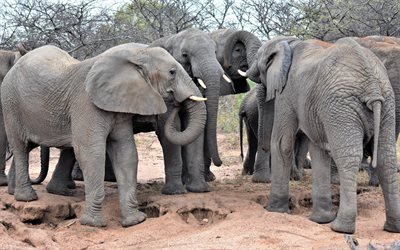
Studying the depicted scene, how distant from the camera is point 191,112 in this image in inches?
246

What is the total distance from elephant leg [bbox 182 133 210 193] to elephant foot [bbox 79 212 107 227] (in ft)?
4.07

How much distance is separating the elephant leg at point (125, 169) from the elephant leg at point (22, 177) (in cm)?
117

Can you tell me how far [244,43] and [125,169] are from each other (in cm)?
315

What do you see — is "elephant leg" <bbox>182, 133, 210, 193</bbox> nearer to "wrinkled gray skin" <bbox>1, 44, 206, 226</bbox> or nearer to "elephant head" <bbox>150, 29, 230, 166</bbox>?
"elephant head" <bbox>150, 29, 230, 166</bbox>

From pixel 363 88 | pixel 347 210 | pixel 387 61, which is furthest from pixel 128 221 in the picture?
pixel 387 61

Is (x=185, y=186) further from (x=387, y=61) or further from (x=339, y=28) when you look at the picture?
(x=339, y=28)

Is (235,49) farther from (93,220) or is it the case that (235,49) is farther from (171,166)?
(93,220)

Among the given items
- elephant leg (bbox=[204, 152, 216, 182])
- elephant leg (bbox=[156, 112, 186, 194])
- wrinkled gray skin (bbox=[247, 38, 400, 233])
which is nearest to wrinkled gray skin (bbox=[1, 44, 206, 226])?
elephant leg (bbox=[156, 112, 186, 194])

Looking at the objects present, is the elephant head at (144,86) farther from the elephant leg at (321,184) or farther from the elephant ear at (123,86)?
the elephant leg at (321,184)

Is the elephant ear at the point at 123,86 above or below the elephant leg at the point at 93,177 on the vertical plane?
above

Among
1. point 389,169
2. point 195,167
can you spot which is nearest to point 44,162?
point 195,167

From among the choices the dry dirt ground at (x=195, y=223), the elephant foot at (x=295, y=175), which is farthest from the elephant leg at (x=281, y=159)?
the elephant foot at (x=295, y=175)

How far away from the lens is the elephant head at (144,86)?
5.91 meters

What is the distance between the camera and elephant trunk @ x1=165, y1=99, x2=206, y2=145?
20.2 feet
